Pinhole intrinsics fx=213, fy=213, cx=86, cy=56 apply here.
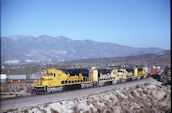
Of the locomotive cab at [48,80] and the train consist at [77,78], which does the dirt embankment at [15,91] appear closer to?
the locomotive cab at [48,80]

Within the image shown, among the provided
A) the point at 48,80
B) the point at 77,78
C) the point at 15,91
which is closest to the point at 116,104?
the point at 48,80

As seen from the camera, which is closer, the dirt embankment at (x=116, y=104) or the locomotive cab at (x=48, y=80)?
the dirt embankment at (x=116, y=104)

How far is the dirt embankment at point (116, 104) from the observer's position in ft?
53.2

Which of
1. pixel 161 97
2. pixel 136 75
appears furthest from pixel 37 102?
pixel 136 75

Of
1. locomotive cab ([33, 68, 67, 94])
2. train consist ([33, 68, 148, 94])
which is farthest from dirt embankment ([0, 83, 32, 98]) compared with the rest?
train consist ([33, 68, 148, 94])

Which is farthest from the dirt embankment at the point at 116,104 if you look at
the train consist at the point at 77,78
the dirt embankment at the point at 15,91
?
the dirt embankment at the point at 15,91

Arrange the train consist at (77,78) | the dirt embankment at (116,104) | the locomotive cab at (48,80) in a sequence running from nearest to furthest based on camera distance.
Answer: the dirt embankment at (116,104)
the locomotive cab at (48,80)
the train consist at (77,78)

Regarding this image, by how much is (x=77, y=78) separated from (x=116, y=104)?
813 centimetres

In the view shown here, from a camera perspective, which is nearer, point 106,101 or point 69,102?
point 69,102

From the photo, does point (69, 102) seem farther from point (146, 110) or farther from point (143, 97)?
point (143, 97)

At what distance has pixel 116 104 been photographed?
20359 mm

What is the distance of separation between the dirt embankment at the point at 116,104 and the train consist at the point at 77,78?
4.73 meters

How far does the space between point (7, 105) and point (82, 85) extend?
13.2 meters

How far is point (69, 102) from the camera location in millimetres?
17422
